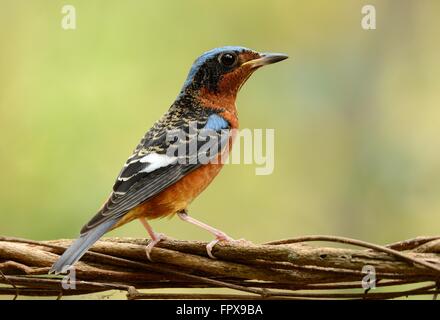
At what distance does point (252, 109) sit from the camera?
7.63 m

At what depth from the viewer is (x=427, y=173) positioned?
7820mm

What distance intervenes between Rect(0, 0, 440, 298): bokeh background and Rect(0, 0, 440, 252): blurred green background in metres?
0.01

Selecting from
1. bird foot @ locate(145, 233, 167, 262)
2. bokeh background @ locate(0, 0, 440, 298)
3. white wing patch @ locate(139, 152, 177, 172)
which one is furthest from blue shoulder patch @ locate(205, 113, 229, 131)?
bokeh background @ locate(0, 0, 440, 298)

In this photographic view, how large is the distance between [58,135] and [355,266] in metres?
4.85

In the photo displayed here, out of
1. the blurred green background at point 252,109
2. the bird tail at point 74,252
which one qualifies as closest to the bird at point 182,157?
the bird tail at point 74,252

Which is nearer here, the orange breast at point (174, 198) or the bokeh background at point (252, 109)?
the orange breast at point (174, 198)

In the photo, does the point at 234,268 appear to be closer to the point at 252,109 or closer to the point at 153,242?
the point at 153,242

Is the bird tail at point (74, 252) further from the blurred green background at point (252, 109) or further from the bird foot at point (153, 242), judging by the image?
the blurred green background at point (252, 109)

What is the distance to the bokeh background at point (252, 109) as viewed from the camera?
23.2 feet

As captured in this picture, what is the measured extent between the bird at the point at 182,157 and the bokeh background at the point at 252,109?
2.11 m

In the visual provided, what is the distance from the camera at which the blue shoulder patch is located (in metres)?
4.63

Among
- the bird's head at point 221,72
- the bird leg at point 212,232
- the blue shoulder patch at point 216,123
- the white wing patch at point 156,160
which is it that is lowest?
the bird leg at point 212,232

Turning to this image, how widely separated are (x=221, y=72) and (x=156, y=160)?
953 millimetres

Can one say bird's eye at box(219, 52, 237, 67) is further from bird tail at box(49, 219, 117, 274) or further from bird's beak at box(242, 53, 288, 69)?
bird tail at box(49, 219, 117, 274)
